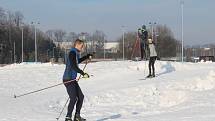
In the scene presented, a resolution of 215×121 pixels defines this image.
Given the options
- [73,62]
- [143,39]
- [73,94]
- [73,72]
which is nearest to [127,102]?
[73,94]

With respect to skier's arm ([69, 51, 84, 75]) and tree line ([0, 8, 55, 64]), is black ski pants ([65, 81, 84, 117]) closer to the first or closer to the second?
skier's arm ([69, 51, 84, 75])

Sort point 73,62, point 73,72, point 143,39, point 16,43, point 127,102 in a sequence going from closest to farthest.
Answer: point 73,62, point 73,72, point 127,102, point 143,39, point 16,43

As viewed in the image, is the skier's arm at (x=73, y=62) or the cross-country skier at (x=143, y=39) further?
the cross-country skier at (x=143, y=39)

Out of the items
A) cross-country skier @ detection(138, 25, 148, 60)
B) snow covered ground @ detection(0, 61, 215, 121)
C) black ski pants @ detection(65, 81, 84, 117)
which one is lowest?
snow covered ground @ detection(0, 61, 215, 121)

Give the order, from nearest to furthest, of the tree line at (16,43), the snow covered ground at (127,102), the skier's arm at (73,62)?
1. the skier's arm at (73,62)
2. the snow covered ground at (127,102)
3. the tree line at (16,43)

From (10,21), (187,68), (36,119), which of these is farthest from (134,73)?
(10,21)

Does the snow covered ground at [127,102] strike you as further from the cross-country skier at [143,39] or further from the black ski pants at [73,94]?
the cross-country skier at [143,39]

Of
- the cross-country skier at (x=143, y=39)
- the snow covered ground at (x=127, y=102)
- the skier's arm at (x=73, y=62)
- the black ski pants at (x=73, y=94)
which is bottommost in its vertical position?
the snow covered ground at (x=127, y=102)

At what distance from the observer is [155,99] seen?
55.7ft

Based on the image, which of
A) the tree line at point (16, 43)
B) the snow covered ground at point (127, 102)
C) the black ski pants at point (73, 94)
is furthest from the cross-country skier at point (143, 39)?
the tree line at point (16, 43)

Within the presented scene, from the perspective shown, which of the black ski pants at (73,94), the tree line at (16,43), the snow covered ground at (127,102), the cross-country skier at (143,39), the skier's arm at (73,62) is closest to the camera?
the skier's arm at (73,62)

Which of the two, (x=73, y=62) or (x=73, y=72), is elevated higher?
(x=73, y=62)

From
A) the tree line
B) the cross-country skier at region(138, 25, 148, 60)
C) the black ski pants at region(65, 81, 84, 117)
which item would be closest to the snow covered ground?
the black ski pants at region(65, 81, 84, 117)

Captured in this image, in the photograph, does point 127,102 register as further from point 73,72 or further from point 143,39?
point 143,39
